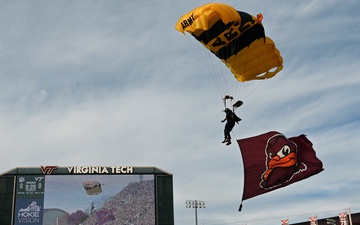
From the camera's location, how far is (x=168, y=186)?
56031 millimetres

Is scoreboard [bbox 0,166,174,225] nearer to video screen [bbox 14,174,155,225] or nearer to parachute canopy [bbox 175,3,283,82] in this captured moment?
video screen [bbox 14,174,155,225]

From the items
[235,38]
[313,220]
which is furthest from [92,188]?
[235,38]

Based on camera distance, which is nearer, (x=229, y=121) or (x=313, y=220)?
(x=229, y=121)

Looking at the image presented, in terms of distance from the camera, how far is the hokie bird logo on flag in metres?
19.5

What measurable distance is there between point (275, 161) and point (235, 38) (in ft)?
16.5

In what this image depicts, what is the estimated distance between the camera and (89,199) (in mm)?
56406

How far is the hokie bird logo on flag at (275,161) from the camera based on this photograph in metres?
19.5

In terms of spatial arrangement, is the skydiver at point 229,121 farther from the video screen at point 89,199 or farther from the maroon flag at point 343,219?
the video screen at point 89,199

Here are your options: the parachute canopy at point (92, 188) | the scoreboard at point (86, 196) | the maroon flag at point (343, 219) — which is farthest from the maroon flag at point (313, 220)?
the parachute canopy at point (92, 188)

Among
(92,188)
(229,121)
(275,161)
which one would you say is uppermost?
(92,188)

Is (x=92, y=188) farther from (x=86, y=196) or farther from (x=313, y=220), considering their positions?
(x=313, y=220)

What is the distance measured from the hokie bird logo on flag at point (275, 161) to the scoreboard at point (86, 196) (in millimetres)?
35476

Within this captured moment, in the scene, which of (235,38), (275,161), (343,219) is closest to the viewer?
(275,161)

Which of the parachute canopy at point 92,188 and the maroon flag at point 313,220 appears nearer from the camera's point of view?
the maroon flag at point 313,220
